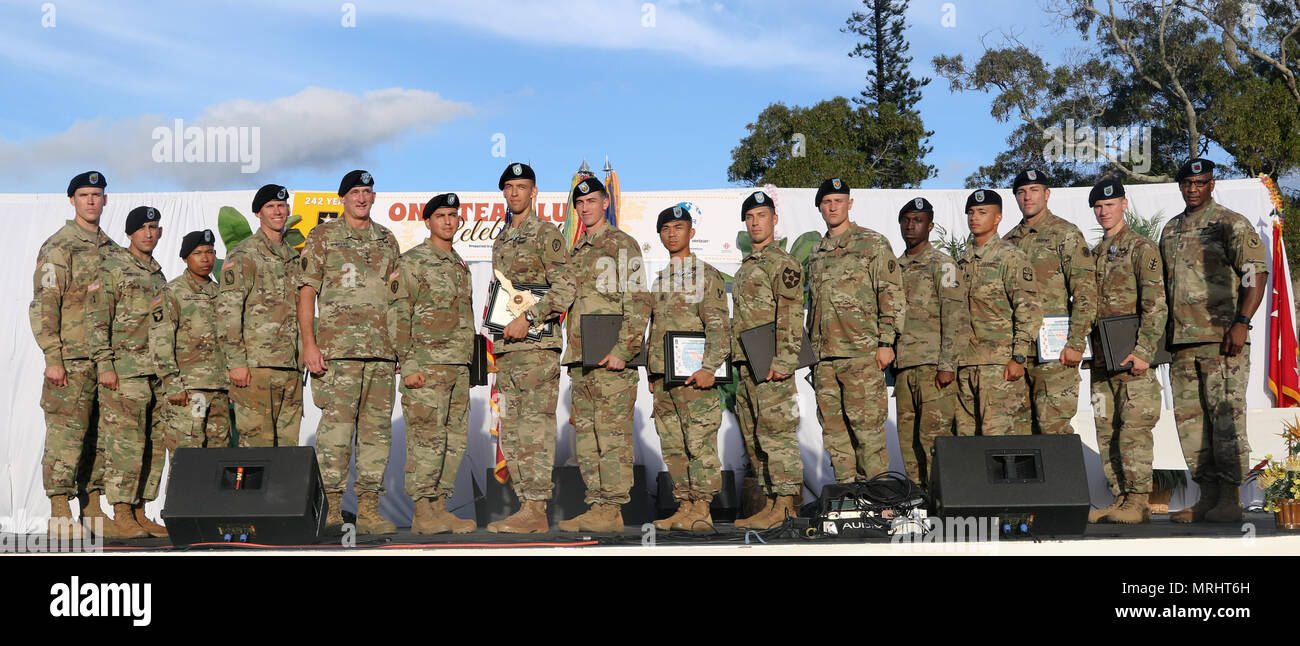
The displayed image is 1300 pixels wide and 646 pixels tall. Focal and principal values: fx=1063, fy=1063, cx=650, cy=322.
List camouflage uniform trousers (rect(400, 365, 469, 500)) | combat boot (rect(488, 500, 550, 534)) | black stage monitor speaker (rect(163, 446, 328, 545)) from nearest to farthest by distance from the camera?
black stage monitor speaker (rect(163, 446, 328, 545)), combat boot (rect(488, 500, 550, 534)), camouflage uniform trousers (rect(400, 365, 469, 500))

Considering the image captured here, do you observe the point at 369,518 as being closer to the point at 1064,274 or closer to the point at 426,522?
the point at 426,522

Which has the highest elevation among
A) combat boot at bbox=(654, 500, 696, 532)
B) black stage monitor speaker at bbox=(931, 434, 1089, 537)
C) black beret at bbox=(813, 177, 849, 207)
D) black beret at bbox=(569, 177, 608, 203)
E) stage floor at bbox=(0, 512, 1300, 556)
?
black beret at bbox=(813, 177, 849, 207)

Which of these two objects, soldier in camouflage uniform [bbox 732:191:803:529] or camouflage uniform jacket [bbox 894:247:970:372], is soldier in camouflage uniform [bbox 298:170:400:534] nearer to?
soldier in camouflage uniform [bbox 732:191:803:529]

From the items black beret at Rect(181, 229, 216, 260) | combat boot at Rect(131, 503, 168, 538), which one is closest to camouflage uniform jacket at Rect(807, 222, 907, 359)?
black beret at Rect(181, 229, 216, 260)

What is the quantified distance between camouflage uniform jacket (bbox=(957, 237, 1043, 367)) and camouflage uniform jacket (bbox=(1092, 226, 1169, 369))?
48 centimetres

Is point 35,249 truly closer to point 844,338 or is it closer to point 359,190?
point 359,190

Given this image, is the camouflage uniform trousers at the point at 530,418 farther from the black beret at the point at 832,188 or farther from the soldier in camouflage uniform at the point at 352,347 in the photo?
the black beret at the point at 832,188

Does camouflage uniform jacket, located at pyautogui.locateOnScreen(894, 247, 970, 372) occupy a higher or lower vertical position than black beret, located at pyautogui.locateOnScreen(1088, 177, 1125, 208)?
lower

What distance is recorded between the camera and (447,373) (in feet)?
19.0

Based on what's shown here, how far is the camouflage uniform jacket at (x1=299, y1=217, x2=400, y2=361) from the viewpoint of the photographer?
5.73m

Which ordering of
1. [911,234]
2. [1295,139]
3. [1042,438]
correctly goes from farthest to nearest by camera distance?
[1295,139], [911,234], [1042,438]

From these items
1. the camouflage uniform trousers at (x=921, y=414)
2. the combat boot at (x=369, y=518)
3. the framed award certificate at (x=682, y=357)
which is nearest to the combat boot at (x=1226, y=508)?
the camouflage uniform trousers at (x=921, y=414)

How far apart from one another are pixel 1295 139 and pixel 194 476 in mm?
19905

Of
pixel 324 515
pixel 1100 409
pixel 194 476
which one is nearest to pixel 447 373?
pixel 324 515
